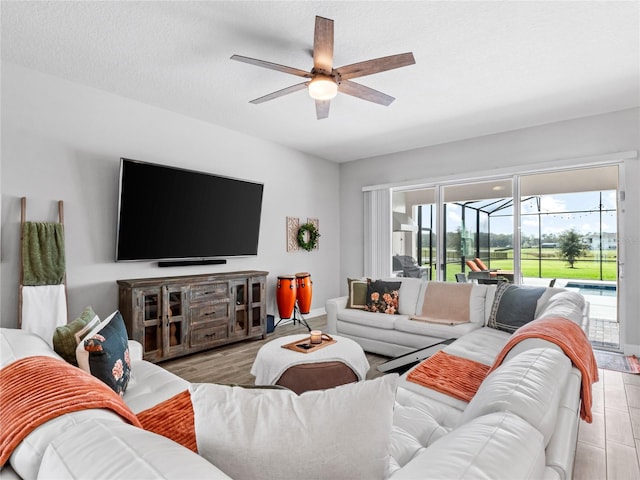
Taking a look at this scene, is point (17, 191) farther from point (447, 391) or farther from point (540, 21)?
point (540, 21)

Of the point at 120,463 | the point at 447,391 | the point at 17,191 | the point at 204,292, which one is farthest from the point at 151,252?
the point at 120,463

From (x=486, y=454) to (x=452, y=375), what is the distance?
4.84 ft

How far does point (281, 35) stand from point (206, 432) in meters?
2.57

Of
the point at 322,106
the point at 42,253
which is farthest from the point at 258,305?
the point at 322,106

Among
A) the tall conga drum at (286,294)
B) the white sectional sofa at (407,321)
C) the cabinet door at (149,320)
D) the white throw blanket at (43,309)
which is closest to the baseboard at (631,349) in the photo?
the white sectional sofa at (407,321)

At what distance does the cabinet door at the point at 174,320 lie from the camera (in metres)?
3.59

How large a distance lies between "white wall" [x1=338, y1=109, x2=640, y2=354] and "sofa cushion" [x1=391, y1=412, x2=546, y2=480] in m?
4.18

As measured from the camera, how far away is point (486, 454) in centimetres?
75

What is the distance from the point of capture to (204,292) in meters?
3.93

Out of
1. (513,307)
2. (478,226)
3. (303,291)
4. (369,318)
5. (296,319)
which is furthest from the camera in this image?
(296,319)

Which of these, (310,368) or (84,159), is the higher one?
(84,159)

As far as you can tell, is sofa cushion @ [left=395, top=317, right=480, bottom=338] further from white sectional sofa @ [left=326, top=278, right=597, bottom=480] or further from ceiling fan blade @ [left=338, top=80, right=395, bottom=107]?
ceiling fan blade @ [left=338, top=80, right=395, bottom=107]

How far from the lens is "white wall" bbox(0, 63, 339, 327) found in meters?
3.04

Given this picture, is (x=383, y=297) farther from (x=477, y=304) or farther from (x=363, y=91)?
(x=363, y=91)
